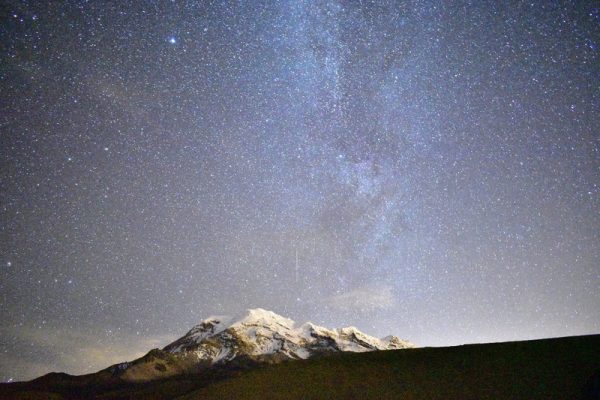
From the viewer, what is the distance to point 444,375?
1064 inches

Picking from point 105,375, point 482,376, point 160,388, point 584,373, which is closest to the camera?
point 584,373

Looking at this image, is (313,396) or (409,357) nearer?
(313,396)

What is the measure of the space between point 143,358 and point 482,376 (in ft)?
545

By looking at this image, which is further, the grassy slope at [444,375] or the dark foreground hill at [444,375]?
the grassy slope at [444,375]

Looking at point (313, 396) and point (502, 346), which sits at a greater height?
point (502, 346)

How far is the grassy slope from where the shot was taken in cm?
2205

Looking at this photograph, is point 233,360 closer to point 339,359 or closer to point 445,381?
point 339,359

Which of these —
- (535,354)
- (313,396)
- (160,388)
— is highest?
(535,354)

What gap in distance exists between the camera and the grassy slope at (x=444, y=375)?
2205cm

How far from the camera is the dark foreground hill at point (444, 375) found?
2180 cm

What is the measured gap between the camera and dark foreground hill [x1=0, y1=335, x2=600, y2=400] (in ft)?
71.5

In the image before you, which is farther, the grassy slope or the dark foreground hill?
the grassy slope

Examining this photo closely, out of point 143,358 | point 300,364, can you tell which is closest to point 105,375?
point 143,358

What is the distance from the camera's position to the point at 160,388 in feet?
337
